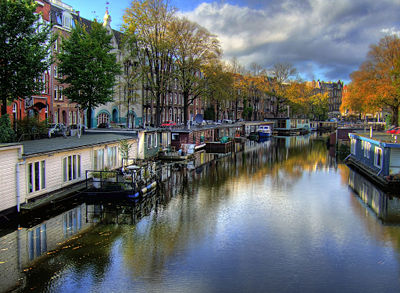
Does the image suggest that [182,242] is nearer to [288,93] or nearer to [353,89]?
[353,89]

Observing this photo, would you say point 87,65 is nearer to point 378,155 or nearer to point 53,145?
point 53,145

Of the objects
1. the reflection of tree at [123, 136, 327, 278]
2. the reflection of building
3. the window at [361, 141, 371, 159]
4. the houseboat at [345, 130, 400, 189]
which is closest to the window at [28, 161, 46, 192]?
the reflection of building

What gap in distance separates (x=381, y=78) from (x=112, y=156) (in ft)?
150

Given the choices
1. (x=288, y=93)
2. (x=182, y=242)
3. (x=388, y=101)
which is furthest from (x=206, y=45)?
(x=288, y=93)

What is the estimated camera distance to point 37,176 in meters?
19.7

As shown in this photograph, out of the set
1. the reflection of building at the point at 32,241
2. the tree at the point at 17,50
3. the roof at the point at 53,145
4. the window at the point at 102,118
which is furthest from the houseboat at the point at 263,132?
the reflection of building at the point at 32,241

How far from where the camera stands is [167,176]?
32094 millimetres

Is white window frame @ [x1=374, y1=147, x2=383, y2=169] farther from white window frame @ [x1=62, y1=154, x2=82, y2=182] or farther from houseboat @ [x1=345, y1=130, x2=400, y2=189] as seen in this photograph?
white window frame @ [x1=62, y1=154, x2=82, y2=182]

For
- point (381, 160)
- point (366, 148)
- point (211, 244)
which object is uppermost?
point (366, 148)

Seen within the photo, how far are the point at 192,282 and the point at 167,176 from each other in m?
19.8

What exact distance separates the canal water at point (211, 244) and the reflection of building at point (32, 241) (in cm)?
4

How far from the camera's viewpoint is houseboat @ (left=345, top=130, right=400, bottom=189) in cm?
2818

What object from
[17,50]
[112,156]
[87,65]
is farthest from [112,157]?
[87,65]

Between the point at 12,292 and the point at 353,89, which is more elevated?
the point at 353,89
